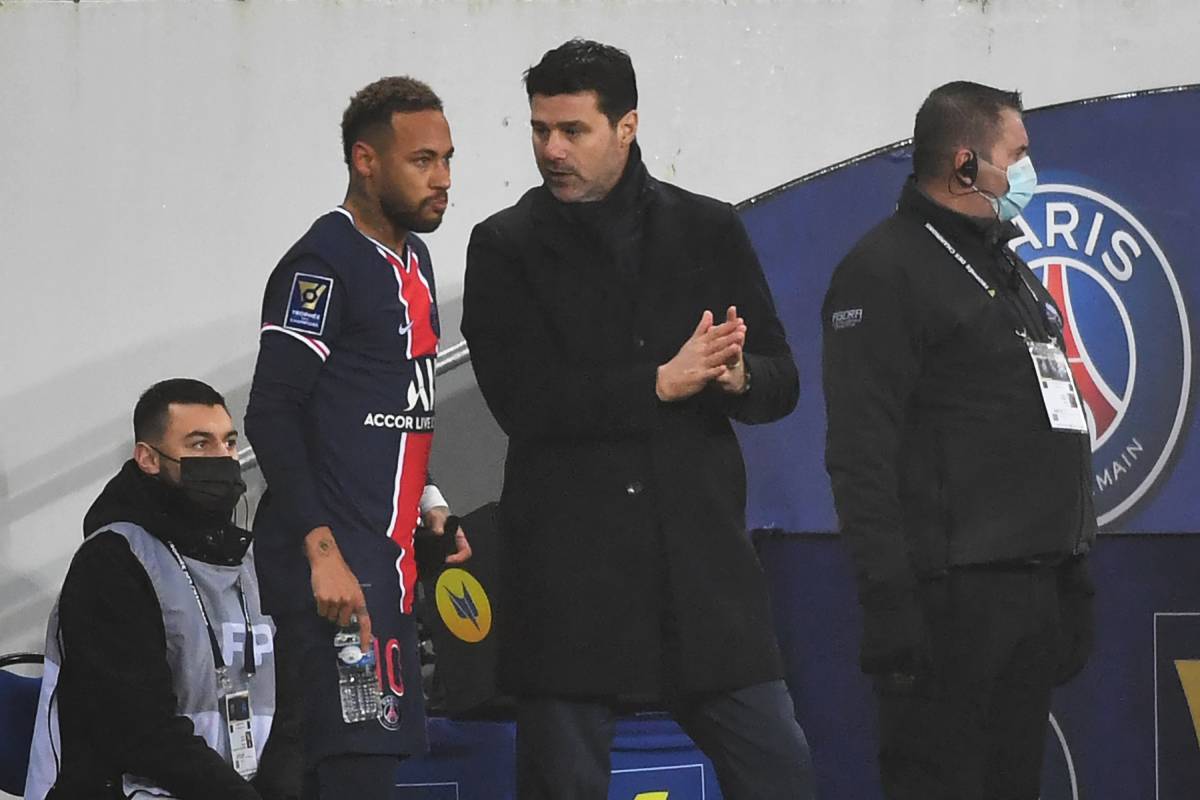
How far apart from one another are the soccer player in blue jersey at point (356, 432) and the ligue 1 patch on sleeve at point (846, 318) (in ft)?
1.91

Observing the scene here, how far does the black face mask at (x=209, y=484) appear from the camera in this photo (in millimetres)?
2986

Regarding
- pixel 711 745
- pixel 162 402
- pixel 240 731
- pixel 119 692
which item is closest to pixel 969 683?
pixel 711 745

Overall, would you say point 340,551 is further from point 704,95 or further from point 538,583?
point 704,95

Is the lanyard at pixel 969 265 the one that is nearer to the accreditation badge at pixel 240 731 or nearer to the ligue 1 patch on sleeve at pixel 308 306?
the ligue 1 patch on sleeve at pixel 308 306

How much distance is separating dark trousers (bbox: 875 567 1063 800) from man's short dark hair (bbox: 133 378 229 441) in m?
1.17

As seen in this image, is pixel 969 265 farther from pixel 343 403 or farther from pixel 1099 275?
pixel 1099 275

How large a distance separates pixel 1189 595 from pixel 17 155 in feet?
8.76

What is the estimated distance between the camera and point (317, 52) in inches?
172

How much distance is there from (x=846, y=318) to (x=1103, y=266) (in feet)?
4.10

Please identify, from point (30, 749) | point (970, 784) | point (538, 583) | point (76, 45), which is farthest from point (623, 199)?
point (76, 45)

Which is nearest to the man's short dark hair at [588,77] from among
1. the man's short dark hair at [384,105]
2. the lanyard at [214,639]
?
the man's short dark hair at [384,105]

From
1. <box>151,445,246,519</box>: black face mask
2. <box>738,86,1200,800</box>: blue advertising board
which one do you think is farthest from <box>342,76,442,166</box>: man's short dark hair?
<box>738,86,1200,800</box>: blue advertising board

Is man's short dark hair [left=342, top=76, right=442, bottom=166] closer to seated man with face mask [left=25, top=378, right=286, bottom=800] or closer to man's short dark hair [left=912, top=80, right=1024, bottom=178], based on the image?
seated man with face mask [left=25, top=378, right=286, bottom=800]

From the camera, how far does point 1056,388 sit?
2781 mm
